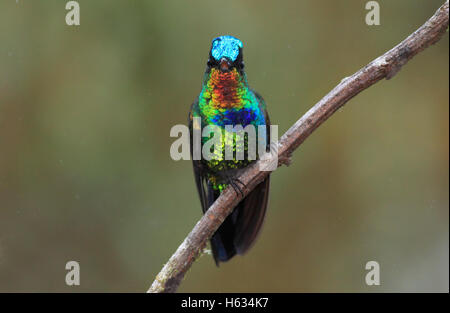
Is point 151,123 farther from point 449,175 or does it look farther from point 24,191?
point 449,175

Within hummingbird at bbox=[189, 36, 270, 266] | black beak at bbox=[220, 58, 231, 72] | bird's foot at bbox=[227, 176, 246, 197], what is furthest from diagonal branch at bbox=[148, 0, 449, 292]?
black beak at bbox=[220, 58, 231, 72]

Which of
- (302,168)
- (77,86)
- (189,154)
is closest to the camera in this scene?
(189,154)

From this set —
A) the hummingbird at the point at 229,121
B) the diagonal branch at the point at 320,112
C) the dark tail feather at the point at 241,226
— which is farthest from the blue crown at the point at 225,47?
the dark tail feather at the point at 241,226

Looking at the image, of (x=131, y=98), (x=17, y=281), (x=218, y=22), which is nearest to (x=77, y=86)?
(x=131, y=98)

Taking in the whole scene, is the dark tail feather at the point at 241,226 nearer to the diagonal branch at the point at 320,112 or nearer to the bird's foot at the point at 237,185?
the bird's foot at the point at 237,185

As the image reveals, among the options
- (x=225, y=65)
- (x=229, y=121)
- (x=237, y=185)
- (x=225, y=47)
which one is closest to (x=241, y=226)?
(x=237, y=185)
